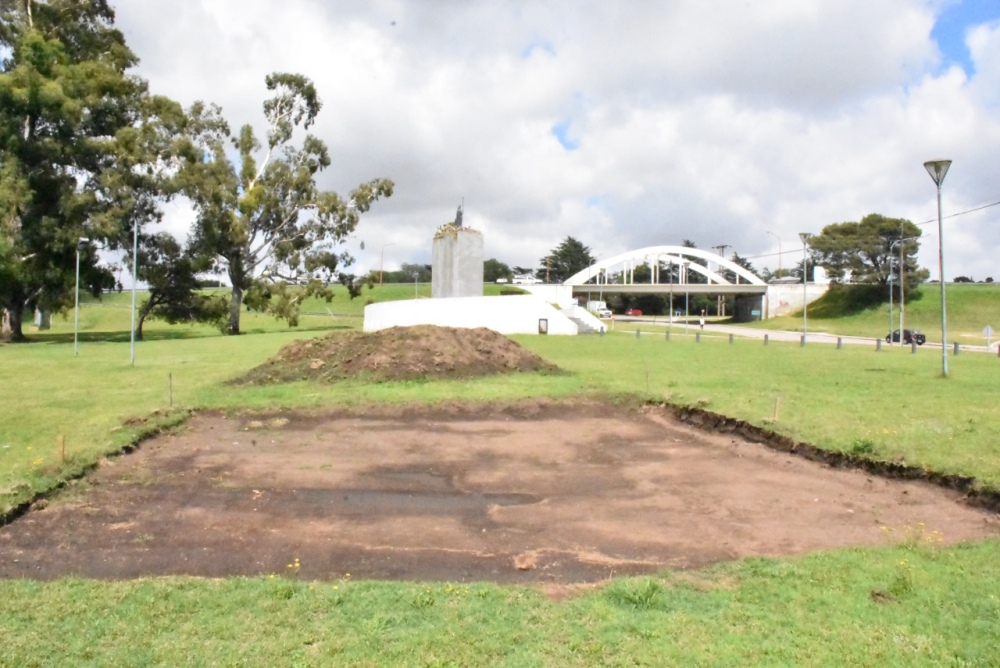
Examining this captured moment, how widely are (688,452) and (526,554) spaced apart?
561 cm

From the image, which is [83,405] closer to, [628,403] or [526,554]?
[628,403]

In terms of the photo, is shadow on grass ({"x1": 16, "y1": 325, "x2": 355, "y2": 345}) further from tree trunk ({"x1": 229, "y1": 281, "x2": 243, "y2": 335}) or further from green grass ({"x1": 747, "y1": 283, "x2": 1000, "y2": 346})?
green grass ({"x1": 747, "y1": 283, "x2": 1000, "y2": 346})

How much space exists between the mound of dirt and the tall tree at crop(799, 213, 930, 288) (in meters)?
56.6

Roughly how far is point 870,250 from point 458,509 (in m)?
71.1

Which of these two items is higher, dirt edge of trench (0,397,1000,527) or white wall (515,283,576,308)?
white wall (515,283,576,308)

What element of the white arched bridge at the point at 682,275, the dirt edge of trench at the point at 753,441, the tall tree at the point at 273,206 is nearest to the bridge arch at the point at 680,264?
the white arched bridge at the point at 682,275

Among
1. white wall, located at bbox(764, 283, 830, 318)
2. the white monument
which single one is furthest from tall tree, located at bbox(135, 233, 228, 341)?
white wall, located at bbox(764, 283, 830, 318)

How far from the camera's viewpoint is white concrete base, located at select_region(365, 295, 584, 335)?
38156 mm

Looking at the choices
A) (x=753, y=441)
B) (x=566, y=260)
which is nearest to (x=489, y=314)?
(x=753, y=441)

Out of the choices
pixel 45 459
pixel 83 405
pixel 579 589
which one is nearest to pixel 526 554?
pixel 579 589

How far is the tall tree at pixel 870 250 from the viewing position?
229ft

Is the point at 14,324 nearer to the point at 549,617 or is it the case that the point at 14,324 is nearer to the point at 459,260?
the point at 459,260

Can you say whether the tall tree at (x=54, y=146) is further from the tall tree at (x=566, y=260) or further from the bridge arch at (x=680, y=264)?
the tall tree at (x=566, y=260)

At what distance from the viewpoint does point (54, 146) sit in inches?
1511
